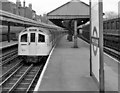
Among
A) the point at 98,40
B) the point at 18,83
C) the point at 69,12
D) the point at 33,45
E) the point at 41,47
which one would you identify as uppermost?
the point at 69,12

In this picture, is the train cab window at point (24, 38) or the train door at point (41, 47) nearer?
A: the train door at point (41, 47)

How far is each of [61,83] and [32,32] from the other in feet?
22.3

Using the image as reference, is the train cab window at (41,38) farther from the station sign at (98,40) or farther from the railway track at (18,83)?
the station sign at (98,40)

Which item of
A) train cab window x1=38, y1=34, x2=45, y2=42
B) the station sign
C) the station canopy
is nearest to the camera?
the station sign

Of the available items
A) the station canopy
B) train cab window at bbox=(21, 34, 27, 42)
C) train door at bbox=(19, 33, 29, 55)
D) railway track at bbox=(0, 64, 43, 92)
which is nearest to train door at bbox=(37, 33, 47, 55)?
train door at bbox=(19, 33, 29, 55)

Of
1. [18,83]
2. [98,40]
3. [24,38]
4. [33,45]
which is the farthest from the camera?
[24,38]

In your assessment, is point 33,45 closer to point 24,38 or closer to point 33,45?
point 33,45

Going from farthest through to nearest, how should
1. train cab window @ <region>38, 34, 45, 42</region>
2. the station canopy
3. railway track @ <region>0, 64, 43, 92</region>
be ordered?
the station canopy, train cab window @ <region>38, 34, 45, 42</region>, railway track @ <region>0, 64, 43, 92</region>

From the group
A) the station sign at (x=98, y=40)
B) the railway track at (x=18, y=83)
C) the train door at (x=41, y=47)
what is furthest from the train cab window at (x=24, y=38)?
the station sign at (x=98, y=40)

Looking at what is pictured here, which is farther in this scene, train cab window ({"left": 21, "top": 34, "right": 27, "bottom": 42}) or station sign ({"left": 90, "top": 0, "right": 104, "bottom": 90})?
train cab window ({"left": 21, "top": 34, "right": 27, "bottom": 42})

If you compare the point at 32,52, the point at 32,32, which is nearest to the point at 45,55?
the point at 32,52

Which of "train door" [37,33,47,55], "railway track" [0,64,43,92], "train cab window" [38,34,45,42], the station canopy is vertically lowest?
"railway track" [0,64,43,92]

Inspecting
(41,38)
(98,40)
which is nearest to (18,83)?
(41,38)

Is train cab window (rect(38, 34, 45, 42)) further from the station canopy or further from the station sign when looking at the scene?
the station sign
